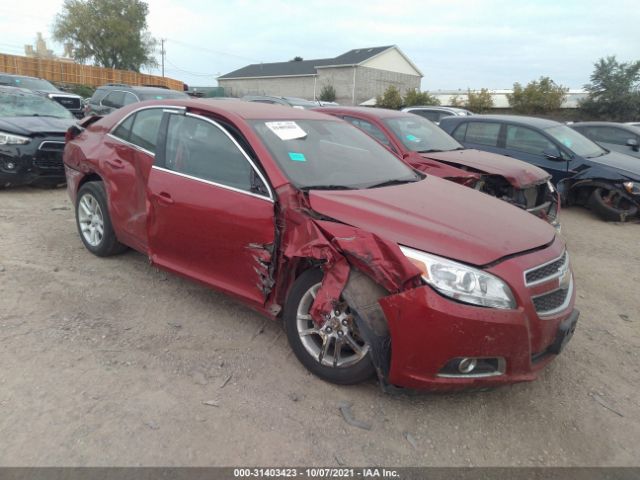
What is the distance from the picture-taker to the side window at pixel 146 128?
4008 millimetres

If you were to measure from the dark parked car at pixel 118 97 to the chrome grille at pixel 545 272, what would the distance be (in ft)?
37.7

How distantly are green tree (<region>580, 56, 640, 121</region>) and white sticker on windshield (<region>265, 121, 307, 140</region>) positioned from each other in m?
32.1

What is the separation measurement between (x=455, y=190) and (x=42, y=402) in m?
3.08

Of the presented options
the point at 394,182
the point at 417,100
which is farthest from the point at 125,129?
the point at 417,100

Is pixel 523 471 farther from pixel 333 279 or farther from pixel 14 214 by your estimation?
pixel 14 214

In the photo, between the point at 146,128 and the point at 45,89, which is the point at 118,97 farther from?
the point at 146,128

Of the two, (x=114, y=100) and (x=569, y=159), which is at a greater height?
(x=114, y=100)

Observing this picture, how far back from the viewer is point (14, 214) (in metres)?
6.16

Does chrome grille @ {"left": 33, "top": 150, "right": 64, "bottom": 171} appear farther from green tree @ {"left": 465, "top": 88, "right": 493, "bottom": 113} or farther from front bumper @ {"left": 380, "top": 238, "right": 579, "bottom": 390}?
green tree @ {"left": 465, "top": 88, "right": 493, "bottom": 113}

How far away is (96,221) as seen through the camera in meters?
4.73

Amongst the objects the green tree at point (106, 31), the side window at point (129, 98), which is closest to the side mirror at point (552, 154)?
the side window at point (129, 98)

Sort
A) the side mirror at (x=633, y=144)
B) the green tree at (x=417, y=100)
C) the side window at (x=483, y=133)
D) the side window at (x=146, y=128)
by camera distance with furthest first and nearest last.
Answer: the green tree at (x=417, y=100) < the side mirror at (x=633, y=144) < the side window at (x=483, y=133) < the side window at (x=146, y=128)

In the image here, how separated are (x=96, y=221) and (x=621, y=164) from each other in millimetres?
7937

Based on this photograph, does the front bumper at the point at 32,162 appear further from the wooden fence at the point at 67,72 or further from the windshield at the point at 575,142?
the wooden fence at the point at 67,72
